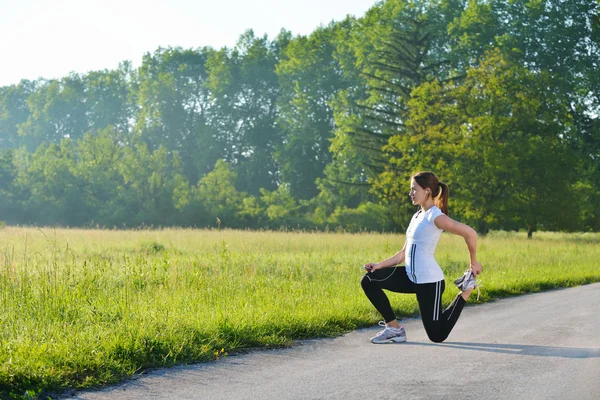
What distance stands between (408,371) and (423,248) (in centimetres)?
156

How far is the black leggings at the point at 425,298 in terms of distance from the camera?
26.3ft

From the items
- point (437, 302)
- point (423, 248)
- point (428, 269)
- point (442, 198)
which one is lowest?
point (437, 302)

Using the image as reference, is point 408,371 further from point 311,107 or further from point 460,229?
point 311,107

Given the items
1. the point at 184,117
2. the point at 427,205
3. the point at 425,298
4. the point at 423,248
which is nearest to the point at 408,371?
the point at 425,298

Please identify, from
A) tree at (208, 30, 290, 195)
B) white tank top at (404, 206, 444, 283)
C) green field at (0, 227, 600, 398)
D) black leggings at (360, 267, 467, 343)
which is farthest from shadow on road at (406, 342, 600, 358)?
tree at (208, 30, 290, 195)

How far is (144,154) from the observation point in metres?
54.7

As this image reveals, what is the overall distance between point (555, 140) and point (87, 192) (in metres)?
31.8

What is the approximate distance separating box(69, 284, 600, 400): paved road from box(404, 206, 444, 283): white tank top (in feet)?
2.57

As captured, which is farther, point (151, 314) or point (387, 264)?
point (151, 314)

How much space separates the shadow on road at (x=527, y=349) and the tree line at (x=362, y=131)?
29.4 m

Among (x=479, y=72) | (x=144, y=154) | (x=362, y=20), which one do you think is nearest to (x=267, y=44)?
(x=362, y=20)

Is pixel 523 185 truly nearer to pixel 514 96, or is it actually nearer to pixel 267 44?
pixel 514 96

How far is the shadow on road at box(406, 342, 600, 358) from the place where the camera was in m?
7.87

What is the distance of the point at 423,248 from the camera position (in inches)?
316
